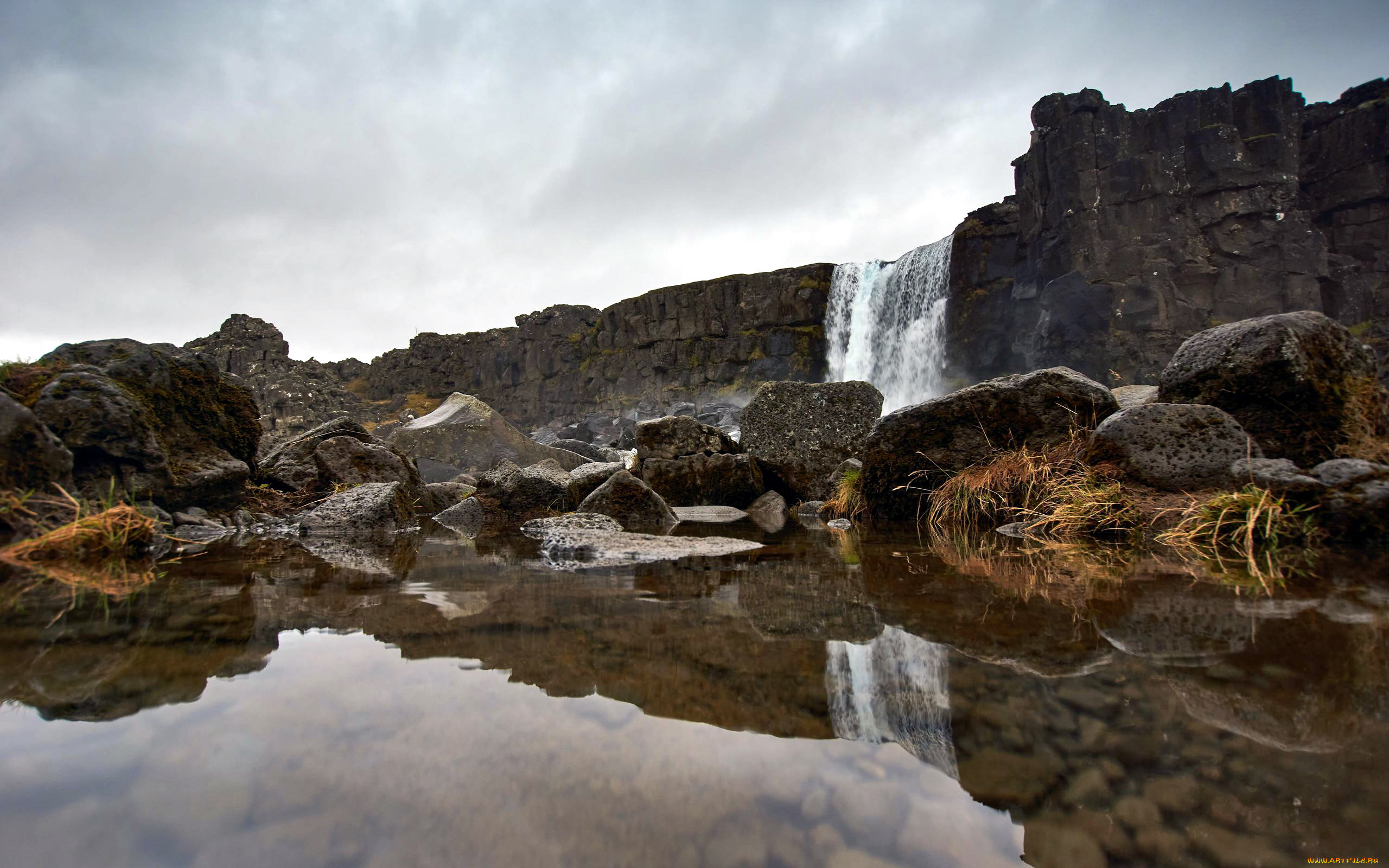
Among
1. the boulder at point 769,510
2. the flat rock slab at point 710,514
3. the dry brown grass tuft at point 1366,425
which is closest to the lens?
the dry brown grass tuft at point 1366,425

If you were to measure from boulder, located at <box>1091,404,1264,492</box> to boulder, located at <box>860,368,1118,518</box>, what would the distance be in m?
0.73

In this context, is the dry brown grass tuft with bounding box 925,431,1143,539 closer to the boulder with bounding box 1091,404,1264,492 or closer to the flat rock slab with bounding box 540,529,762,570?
the boulder with bounding box 1091,404,1264,492

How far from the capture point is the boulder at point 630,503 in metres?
6.18

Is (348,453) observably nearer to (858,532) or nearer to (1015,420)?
(858,532)

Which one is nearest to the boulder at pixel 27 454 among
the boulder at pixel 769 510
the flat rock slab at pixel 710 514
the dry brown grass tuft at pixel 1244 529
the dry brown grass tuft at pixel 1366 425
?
the flat rock slab at pixel 710 514

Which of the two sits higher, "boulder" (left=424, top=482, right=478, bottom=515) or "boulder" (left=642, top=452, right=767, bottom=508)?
"boulder" (left=642, top=452, right=767, bottom=508)

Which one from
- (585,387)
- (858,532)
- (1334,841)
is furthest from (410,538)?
(585,387)

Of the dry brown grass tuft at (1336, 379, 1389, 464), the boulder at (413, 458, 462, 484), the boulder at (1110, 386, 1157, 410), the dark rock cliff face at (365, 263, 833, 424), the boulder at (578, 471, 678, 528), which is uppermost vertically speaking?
the dark rock cliff face at (365, 263, 833, 424)

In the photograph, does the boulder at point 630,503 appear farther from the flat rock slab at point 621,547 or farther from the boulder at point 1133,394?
the boulder at point 1133,394

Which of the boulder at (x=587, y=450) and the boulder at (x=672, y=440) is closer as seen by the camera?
the boulder at (x=672, y=440)

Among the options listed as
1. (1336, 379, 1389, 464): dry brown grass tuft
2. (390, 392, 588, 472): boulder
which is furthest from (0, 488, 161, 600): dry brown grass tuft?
(390, 392, 588, 472): boulder

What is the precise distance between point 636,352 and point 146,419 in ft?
130

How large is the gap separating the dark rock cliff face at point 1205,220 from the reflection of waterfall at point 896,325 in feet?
15.7

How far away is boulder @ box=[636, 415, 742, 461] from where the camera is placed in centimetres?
820
